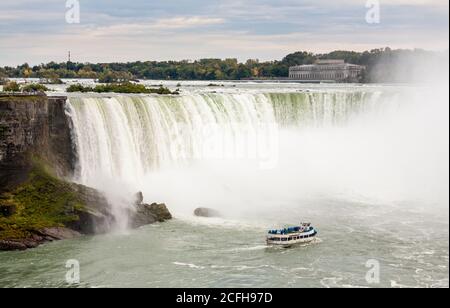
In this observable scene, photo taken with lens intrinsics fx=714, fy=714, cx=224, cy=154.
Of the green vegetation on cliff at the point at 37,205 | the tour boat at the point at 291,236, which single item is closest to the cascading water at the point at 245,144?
the green vegetation on cliff at the point at 37,205

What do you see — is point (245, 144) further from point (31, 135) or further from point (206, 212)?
point (31, 135)

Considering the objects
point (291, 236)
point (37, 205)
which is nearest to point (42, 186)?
point (37, 205)

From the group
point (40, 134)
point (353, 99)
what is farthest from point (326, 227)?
point (353, 99)

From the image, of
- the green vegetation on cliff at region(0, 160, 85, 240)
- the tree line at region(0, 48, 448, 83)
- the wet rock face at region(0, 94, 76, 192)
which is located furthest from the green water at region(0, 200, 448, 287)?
the tree line at region(0, 48, 448, 83)

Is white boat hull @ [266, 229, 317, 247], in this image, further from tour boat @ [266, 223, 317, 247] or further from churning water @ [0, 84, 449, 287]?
churning water @ [0, 84, 449, 287]

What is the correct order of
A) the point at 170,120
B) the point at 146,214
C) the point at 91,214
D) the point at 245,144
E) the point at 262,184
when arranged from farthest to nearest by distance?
the point at 245,144, the point at 262,184, the point at 170,120, the point at 146,214, the point at 91,214
